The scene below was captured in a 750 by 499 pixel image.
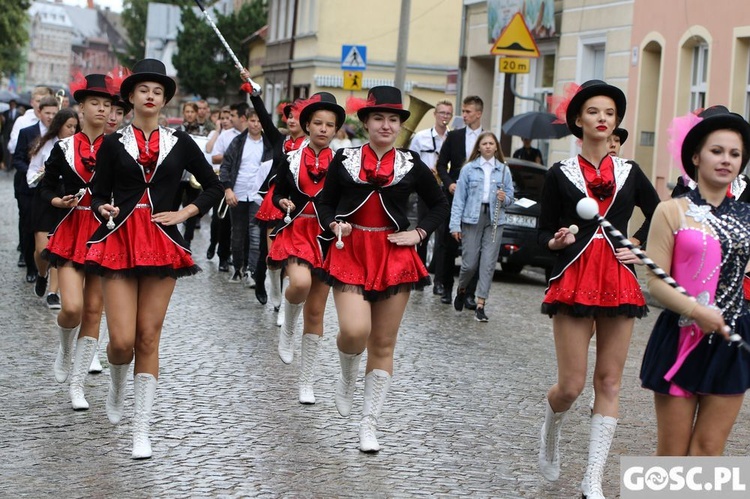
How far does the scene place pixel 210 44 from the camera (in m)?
67.8

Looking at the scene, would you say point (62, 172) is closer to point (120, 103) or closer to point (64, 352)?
point (120, 103)

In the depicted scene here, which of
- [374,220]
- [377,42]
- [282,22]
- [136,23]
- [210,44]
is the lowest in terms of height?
[374,220]

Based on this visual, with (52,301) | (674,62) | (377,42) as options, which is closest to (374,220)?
(52,301)

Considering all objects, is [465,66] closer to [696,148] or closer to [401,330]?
[401,330]

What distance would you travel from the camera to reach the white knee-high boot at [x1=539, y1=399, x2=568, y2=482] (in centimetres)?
718

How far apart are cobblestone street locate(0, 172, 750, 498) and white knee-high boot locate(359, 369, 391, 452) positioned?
82 millimetres

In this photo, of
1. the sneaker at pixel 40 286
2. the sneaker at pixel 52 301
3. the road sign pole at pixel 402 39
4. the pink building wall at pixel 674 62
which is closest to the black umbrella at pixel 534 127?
the pink building wall at pixel 674 62

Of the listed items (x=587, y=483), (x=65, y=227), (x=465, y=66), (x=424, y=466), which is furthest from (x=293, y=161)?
(x=465, y=66)

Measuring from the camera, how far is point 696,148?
18.8ft

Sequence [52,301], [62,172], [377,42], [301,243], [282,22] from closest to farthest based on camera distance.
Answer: [62,172]
[301,243]
[52,301]
[377,42]
[282,22]

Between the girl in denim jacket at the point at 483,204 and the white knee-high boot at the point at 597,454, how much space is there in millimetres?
7939

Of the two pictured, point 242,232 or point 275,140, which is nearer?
point 275,140

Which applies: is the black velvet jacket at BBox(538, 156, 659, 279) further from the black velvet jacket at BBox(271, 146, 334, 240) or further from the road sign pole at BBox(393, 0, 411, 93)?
the road sign pole at BBox(393, 0, 411, 93)

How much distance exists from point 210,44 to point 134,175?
61206mm
